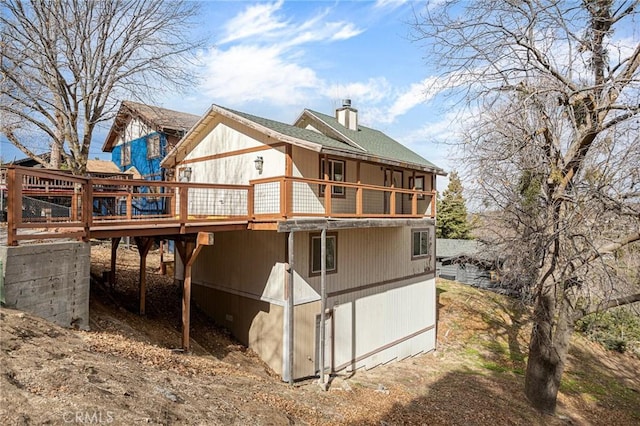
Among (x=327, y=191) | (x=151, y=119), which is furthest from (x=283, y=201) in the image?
(x=151, y=119)

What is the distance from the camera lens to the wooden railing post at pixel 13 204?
541cm

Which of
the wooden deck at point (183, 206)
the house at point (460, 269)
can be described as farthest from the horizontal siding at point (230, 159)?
the house at point (460, 269)

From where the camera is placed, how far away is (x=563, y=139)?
384 inches

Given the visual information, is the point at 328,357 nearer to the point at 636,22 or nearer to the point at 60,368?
the point at 60,368

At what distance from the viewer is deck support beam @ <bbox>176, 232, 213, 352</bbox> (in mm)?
8344

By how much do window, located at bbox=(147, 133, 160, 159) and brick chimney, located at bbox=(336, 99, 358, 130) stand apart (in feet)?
32.3

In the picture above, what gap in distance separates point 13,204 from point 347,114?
41.4 ft

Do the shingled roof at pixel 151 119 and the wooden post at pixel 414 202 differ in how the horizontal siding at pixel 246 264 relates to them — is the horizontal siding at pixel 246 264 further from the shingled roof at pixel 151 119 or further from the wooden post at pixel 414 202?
the shingled roof at pixel 151 119

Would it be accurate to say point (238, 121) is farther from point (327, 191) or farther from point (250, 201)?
point (327, 191)

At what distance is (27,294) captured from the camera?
5.56 meters

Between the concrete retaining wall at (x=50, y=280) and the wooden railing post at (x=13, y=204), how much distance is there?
8.0 inches

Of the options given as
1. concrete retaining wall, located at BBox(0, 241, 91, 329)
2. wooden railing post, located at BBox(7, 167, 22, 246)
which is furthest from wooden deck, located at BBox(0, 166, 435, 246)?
concrete retaining wall, located at BBox(0, 241, 91, 329)

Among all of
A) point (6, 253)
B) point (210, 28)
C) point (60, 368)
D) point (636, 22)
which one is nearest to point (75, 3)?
point (210, 28)

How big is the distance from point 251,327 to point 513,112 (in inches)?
341
